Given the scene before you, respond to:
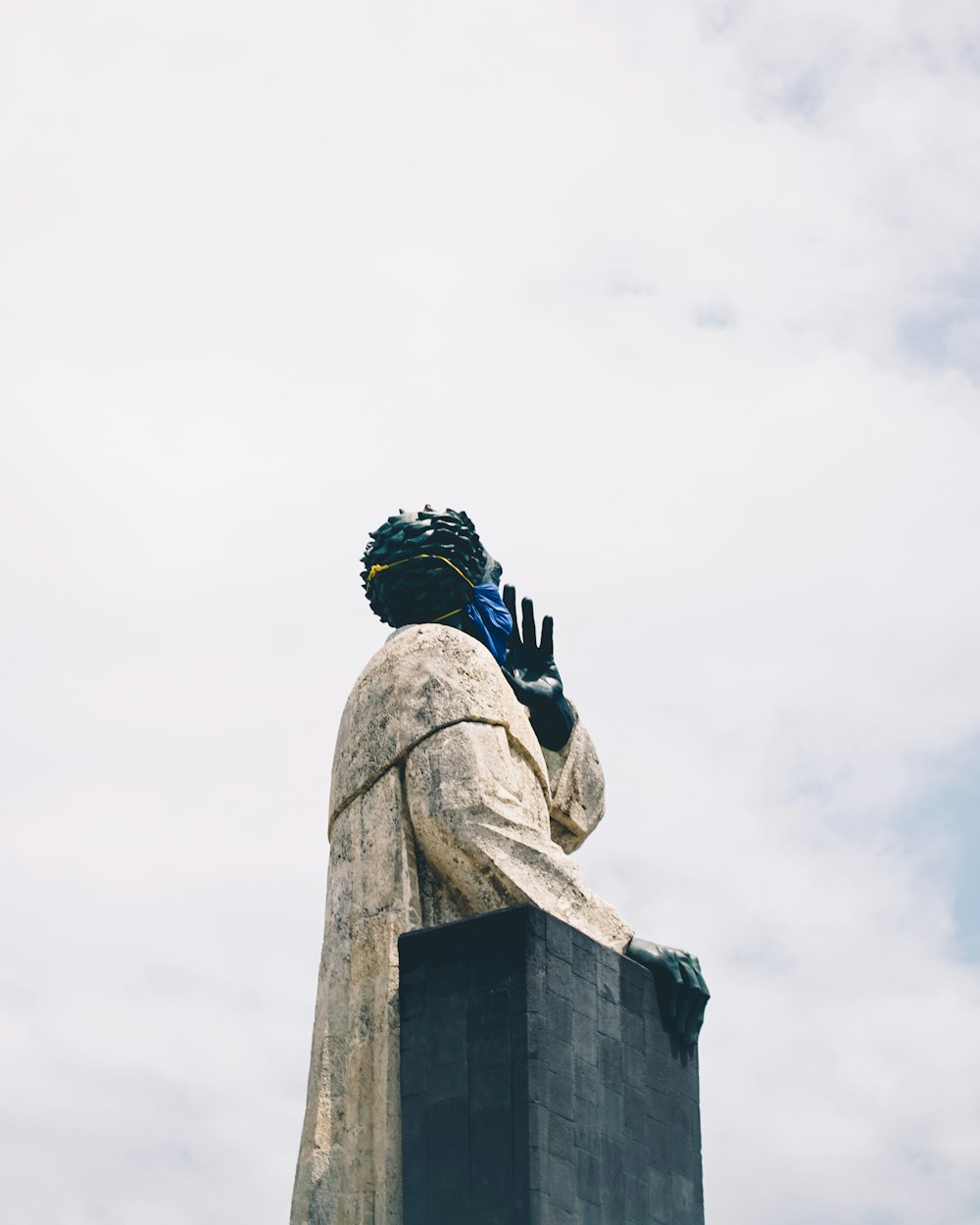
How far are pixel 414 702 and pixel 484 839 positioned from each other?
94 centimetres

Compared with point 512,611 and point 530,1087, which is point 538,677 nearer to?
point 512,611

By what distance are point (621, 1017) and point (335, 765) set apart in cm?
224

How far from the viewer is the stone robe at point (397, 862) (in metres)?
11.2

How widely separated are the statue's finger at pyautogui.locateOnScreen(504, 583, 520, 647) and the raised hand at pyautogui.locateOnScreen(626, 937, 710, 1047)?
2319mm

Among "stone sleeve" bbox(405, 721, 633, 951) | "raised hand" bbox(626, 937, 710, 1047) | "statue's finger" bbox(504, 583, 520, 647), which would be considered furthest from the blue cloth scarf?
"raised hand" bbox(626, 937, 710, 1047)

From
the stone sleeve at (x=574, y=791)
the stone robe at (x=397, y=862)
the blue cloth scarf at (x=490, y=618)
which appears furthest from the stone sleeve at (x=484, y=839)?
the stone sleeve at (x=574, y=791)

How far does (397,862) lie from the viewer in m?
11.7

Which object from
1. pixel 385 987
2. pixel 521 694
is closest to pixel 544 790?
pixel 521 694

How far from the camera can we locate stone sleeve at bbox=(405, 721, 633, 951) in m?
11.5

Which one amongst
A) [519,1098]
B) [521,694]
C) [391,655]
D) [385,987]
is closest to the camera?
[519,1098]

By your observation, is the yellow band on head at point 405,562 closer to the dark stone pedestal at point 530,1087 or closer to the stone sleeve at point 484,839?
the stone sleeve at point 484,839

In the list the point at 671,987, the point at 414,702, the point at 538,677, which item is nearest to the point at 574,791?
the point at 538,677

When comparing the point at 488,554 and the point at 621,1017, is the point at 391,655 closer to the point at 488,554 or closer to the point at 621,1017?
the point at 488,554

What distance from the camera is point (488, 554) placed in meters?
13.4
